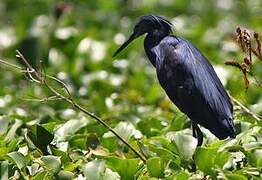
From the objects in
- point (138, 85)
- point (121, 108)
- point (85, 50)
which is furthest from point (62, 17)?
point (121, 108)

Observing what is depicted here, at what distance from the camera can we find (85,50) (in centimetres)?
654

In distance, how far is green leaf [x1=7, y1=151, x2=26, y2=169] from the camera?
3.67 meters

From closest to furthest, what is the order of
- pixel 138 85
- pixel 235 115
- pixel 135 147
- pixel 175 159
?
Result: pixel 175 159 → pixel 135 147 → pixel 235 115 → pixel 138 85

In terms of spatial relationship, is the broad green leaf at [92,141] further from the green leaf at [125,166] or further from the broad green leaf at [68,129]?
the green leaf at [125,166]

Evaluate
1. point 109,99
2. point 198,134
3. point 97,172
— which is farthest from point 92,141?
point 109,99

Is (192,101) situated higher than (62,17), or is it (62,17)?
(192,101)

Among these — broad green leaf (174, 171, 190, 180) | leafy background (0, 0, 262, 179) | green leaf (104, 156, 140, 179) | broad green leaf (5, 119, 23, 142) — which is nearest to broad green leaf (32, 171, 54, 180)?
leafy background (0, 0, 262, 179)

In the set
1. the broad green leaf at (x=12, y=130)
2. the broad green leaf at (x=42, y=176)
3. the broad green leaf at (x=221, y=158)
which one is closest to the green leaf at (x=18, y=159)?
the broad green leaf at (x=42, y=176)

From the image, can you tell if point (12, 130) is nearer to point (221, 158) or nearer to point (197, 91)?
point (197, 91)

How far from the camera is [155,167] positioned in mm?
3602

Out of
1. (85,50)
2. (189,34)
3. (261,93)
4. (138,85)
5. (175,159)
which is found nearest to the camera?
(175,159)

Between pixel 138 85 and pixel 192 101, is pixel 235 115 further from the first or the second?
pixel 138 85

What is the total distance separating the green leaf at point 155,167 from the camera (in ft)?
11.7

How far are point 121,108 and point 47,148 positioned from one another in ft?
5.29
